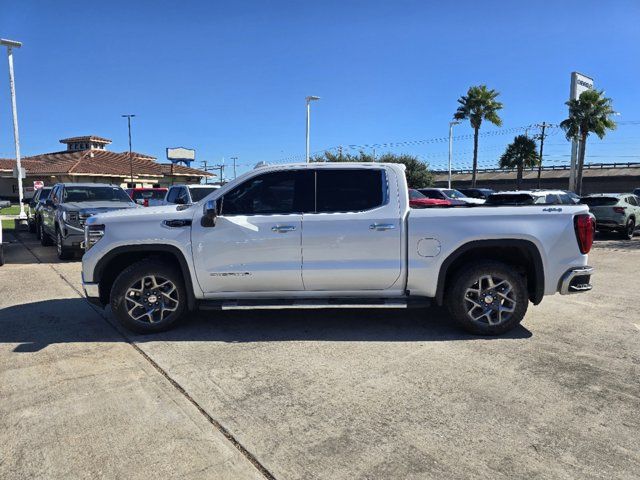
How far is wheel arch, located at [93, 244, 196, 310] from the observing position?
17.0 ft

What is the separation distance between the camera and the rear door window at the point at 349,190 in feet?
17.1

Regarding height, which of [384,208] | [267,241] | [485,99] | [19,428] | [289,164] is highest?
[485,99]

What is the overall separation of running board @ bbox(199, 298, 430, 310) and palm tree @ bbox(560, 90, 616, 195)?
123ft

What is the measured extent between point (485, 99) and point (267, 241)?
1670 inches

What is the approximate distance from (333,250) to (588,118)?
39.6m

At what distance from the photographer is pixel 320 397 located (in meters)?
3.79

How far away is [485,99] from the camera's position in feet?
140

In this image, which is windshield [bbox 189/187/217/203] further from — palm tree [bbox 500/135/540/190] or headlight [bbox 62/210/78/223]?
palm tree [bbox 500/135/540/190]

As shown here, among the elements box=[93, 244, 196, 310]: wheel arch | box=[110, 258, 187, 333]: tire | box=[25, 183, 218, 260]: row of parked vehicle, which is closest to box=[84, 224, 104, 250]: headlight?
box=[93, 244, 196, 310]: wheel arch

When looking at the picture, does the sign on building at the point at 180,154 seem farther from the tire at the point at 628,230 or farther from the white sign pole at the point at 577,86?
the tire at the point at 628,230

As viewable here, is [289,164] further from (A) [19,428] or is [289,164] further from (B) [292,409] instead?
(A) [19,428]

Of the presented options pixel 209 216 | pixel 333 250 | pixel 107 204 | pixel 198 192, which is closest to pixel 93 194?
pixel 107 204

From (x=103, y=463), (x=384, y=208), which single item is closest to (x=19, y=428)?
(x=103, y=463)

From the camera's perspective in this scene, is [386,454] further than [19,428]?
No
